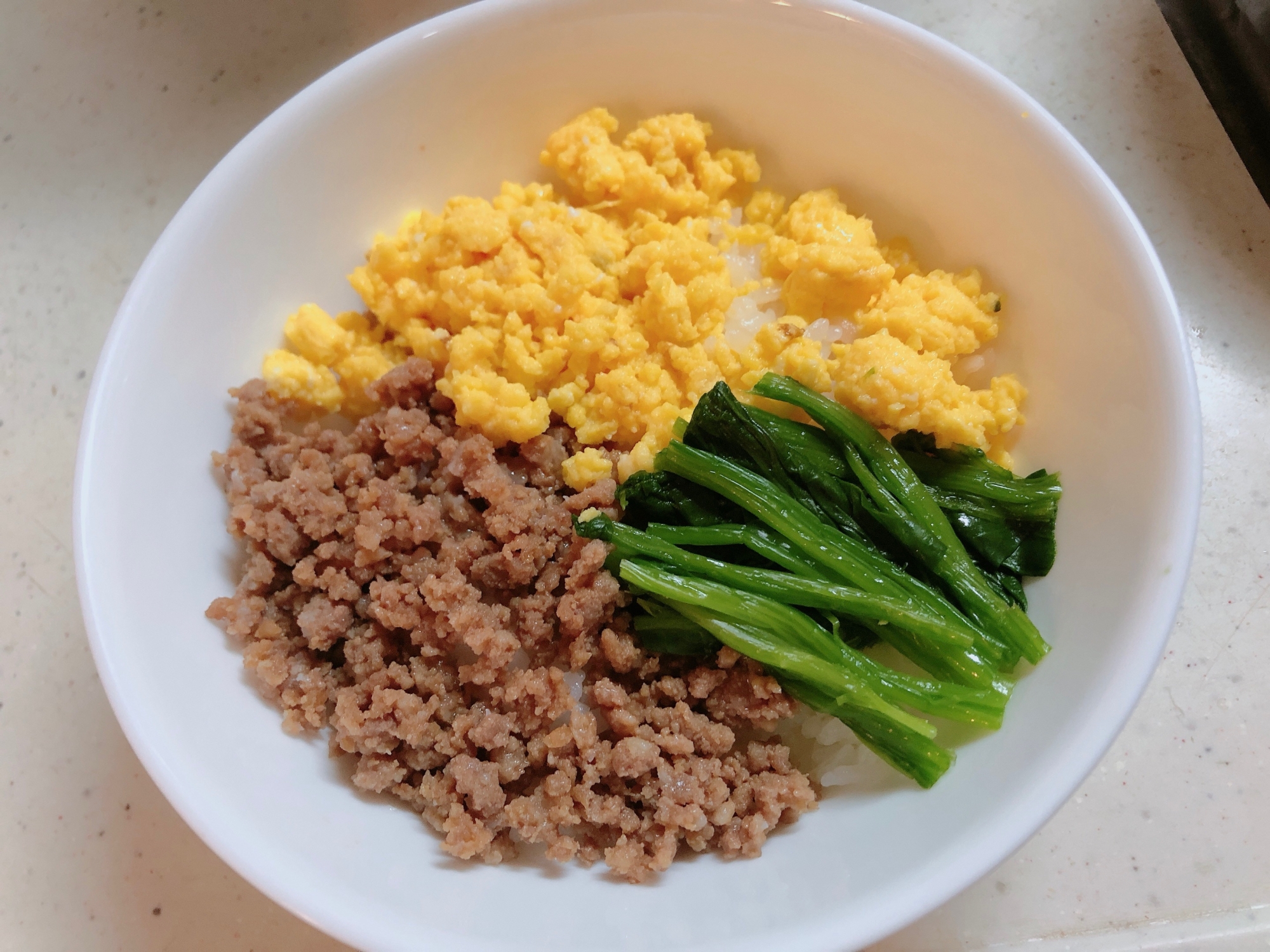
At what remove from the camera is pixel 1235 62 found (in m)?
2.08

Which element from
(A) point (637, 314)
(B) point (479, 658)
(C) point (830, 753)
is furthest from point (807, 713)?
(A) point (637, 314)

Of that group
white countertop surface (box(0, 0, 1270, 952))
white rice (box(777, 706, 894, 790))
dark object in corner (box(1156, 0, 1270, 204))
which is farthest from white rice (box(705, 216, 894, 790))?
dark object in corner (box(1156, 0, 1270, 204))

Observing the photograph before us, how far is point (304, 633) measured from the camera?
159cm

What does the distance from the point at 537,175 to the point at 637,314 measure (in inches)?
19.6

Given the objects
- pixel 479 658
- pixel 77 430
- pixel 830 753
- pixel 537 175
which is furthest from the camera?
pixel 77 430

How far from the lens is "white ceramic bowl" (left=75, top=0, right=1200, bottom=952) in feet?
4.45

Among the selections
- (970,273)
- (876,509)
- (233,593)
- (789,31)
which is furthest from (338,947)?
(789,31)

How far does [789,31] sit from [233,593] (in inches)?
64.1

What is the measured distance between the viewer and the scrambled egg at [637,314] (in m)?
1.69

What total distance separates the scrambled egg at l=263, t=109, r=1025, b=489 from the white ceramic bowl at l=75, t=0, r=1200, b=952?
0.10 m

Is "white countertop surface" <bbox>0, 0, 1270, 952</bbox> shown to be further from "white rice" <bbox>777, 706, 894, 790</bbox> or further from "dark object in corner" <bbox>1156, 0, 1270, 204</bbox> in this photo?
"white rice" <bbox>777, 706, 894, 790</bbox>

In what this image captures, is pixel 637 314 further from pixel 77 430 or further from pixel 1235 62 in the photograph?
pixel 1235 62

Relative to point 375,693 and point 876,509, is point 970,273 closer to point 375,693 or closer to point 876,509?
point 876,509

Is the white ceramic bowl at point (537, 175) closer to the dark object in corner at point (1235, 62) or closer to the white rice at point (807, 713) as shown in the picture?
the white rice at point (807, 713)
